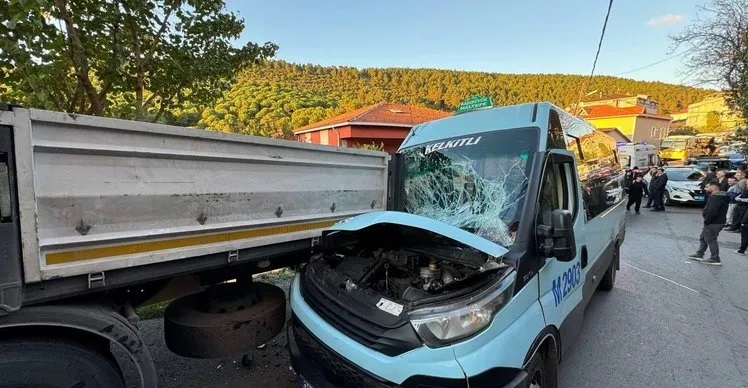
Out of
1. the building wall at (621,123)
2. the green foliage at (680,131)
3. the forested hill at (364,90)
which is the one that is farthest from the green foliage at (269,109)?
the green foliage at (680,131)

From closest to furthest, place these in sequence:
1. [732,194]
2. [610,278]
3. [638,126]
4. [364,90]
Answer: [610,278] < [732,194] < [638,126] < [364,90]

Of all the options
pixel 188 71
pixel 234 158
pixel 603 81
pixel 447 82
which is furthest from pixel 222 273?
pixel 603 81

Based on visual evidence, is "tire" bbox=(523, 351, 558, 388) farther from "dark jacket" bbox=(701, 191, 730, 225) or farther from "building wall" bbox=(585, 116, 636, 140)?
"building wall" bbox=(585, 116, 636, 140)

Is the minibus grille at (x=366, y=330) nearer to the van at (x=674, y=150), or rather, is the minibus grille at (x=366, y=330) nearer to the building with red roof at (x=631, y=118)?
the van at (x=674, y=150)

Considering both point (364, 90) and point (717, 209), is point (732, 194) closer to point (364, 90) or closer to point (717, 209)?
point (717, 209)

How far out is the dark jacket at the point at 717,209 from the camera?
7078 mm

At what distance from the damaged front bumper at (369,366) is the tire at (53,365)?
109cm

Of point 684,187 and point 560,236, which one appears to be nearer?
point 560,236

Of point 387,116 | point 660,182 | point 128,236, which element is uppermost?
point 387,116

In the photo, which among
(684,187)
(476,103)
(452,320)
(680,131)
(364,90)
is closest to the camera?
(452,320)

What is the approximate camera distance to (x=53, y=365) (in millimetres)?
1843

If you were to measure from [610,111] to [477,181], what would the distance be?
56606 mm

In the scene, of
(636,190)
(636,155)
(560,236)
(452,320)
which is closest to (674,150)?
(636,155)

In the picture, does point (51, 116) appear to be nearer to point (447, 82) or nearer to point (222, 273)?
point (222, 273)
